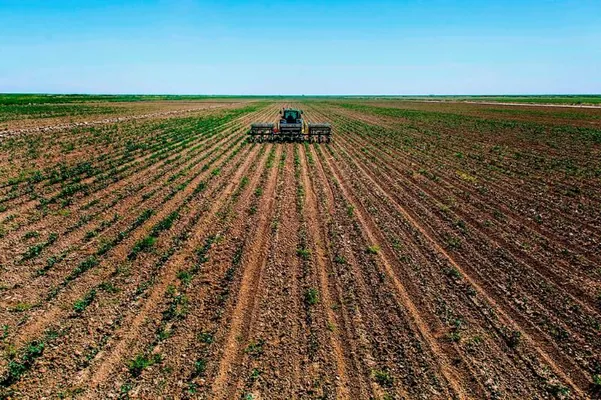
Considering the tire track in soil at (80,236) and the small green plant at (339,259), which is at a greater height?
the tire track in soil at (80,236)

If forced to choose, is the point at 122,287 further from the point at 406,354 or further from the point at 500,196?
the point at 500,196

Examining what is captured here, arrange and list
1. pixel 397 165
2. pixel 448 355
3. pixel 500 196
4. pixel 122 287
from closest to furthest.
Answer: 1. pixel 448 355
2. pixel 122 287
3. pixel 500 196
4. pixel 397 165

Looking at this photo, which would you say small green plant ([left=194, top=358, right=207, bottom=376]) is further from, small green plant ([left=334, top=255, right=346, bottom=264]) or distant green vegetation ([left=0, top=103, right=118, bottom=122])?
distant green vegetation ([left=0, top=103, right=118, bottom=122])

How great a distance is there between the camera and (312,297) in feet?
22.5

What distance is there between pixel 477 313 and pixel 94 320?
274 inches

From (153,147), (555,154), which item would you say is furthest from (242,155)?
(555,154)

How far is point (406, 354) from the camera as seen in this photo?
5.43m

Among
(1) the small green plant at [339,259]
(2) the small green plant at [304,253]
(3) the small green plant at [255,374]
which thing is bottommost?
(3) the small green plant at [255,374]

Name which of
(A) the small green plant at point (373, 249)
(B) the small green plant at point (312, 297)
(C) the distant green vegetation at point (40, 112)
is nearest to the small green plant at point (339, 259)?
(A) the small green plant at point (373, 249)

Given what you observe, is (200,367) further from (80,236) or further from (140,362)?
(80,236)

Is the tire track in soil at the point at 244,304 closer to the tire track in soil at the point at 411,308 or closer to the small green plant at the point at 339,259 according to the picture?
the small green plant at the point at 339,259

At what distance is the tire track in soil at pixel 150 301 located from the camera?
4938 mm

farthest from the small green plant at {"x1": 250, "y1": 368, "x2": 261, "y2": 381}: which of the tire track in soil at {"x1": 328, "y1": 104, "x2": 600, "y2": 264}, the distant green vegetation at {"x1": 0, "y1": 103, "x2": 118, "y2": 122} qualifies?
the distant green vegetation at {"x1": 0, "y1": 103, "x2": 118, "y2": 122}

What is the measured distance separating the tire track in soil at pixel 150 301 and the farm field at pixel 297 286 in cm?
3
